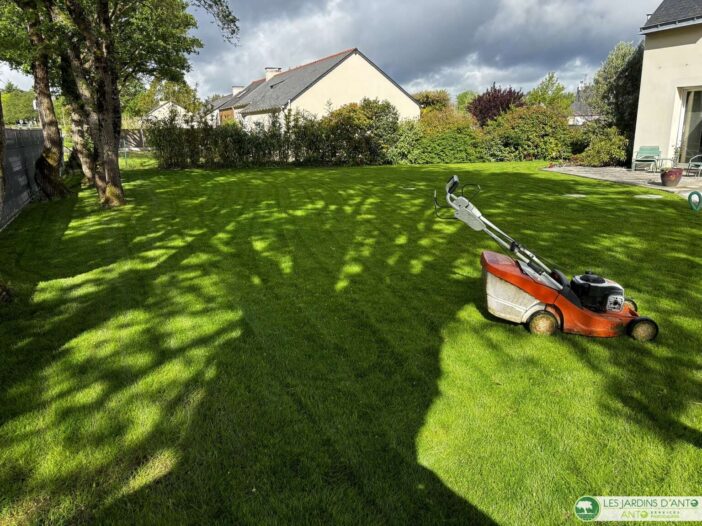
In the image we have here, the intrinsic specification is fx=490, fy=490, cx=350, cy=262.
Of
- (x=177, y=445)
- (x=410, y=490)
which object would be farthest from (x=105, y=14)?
(x=410, y=490)

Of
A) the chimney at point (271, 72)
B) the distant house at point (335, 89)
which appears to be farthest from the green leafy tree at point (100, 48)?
→ the chimney at point (271, 72)

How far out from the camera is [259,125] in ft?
80.5

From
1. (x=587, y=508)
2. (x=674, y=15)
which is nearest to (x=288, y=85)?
(x=674, y=15)

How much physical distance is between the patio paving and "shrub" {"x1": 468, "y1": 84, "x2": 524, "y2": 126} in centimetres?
2036

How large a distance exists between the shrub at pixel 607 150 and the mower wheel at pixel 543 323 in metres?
19.7

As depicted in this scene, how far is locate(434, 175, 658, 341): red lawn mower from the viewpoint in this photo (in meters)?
4.47

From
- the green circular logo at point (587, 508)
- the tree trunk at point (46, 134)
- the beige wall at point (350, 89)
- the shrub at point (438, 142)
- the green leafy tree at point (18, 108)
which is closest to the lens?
the green circular logo at point (587, 508)

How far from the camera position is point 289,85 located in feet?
122

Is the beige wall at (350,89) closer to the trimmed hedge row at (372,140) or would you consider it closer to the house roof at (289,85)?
the house roof at (289,85)

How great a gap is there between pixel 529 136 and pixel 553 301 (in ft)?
79.4

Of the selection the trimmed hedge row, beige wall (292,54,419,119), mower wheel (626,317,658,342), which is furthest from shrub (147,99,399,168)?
mower wheel (626,317,658,342)

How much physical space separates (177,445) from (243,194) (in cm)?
1184

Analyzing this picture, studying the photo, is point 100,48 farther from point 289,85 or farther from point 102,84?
point 289,85

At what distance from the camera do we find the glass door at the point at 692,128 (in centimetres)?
1831
